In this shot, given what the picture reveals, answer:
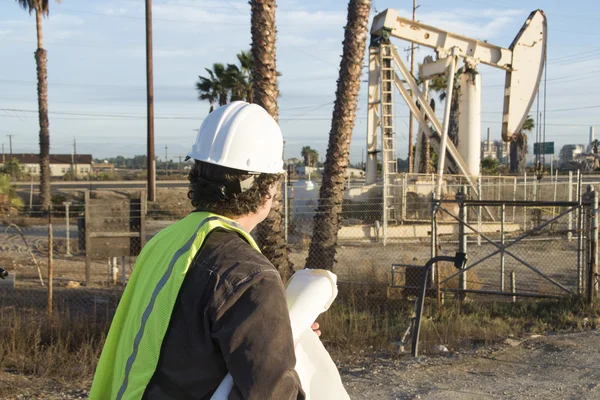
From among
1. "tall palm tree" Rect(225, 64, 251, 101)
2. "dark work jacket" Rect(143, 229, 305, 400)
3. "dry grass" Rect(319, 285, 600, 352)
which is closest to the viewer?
"dark work jacket" Rect(143, 229, 305, 400)

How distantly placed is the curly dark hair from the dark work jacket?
0.25 m

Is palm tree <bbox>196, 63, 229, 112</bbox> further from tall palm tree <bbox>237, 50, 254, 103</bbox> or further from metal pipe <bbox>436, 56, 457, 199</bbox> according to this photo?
metal pipe <bbox>436, 56, 457, 199</bbox>

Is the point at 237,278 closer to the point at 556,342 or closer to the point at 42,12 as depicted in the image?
the point at 556,342

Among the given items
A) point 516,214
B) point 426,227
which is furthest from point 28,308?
point 516,214

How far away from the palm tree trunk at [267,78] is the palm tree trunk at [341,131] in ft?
5.29

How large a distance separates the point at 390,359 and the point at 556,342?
6.57 feet

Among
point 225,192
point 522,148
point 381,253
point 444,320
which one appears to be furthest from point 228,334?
point 522,148

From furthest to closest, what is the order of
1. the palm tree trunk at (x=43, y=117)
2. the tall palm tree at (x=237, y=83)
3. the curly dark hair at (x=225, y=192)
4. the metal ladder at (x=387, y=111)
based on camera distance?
the tall palm tree at (x=237, y=83) → the palm tree trunk at (x=43, y=117) → the metal ladder at (x=387, y=111) → the curly dark hair at (x=225, y=192)

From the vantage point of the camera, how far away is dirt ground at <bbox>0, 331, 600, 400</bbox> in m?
5.34

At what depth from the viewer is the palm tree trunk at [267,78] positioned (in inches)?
348

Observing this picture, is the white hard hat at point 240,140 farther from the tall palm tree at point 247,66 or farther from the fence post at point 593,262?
the tall palm tree at point 247,66

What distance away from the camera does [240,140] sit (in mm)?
1986

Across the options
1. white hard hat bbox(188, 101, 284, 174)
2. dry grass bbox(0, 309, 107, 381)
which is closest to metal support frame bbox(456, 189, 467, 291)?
dry grass bbox(0, 309, 107, 381)

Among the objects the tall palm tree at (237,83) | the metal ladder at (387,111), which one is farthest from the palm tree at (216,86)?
the metal ladder at (387,111)
